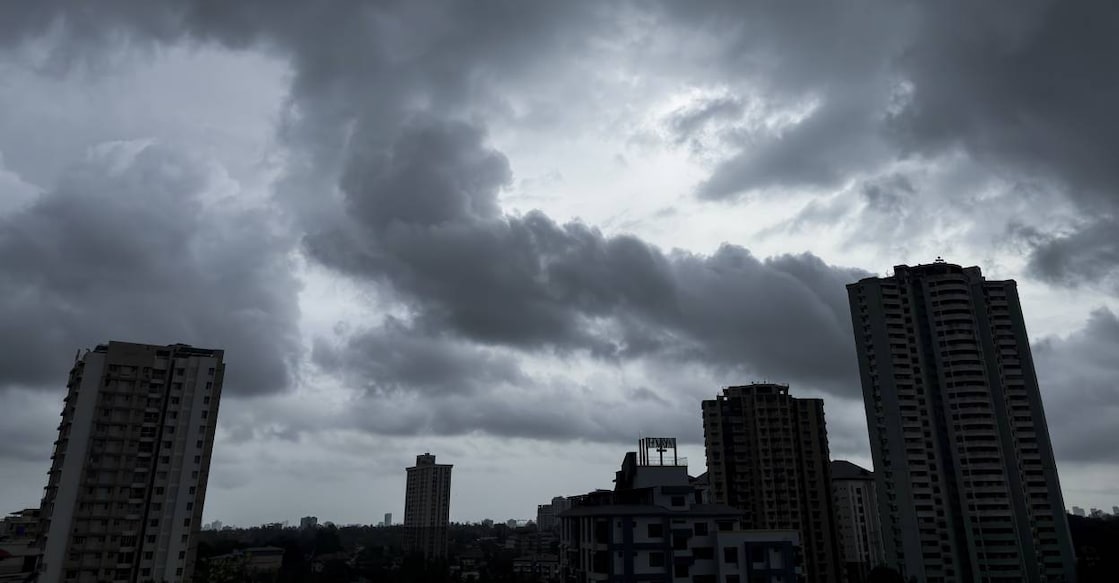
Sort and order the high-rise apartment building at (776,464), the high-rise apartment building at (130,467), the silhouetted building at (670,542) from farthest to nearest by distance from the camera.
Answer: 1. the high-rise apartment building at (776,464)
2. the high-rise apartment building at (130,467)
3. the silhouetted building at (670,542)

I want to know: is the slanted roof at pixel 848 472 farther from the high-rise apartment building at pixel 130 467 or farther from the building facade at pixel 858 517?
the high-rise apartment building at pixel 130 467

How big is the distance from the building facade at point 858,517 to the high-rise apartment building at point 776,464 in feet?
121

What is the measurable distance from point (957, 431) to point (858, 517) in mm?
60431

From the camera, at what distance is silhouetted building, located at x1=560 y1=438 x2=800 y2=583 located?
6322cm

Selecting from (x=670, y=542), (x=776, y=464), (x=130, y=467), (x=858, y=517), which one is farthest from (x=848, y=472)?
(x=130, y=467)

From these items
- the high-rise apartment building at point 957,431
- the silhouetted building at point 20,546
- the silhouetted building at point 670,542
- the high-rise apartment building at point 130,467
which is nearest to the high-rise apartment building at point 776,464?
the high-rise apartment building at point 957,431

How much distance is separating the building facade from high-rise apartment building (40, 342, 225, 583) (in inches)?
5330

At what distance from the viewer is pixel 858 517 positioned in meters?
162

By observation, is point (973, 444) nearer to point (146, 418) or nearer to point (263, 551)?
point (146, 418)

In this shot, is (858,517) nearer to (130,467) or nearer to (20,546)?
(130,467)

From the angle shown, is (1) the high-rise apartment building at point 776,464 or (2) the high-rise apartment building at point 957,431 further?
(1) the high-rise apartment building at point 776,464

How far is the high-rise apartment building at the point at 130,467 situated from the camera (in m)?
81.5

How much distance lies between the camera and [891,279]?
409ft

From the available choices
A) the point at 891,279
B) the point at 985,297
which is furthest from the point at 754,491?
the point at 985,297
